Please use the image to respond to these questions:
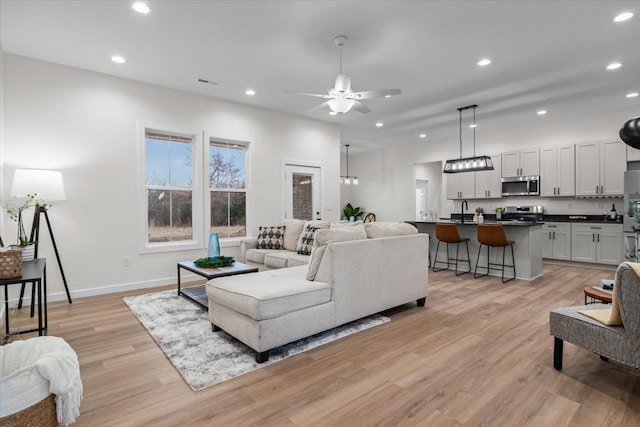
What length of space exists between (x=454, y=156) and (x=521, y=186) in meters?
1.83

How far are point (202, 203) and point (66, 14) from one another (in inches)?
112

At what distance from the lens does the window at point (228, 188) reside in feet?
18.2

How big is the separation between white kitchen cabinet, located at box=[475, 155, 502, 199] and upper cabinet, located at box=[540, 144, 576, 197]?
839 mm

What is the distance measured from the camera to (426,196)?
10.5 meters

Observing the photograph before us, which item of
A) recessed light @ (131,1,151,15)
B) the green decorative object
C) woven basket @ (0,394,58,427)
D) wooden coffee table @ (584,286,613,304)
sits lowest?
woven basket @ (0,394,58,427)

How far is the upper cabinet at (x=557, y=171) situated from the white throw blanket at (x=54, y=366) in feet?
26.0

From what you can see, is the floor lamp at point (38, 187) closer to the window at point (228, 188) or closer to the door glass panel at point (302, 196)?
the window at point (228, 188)

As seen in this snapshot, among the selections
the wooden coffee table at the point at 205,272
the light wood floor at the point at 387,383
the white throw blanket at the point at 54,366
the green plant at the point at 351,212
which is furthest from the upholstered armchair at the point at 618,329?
the green plant at the point at 351,212

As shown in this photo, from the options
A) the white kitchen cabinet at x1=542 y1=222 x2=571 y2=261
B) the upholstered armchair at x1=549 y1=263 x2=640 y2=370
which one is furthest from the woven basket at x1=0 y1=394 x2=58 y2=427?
the white kitchen cabinet at x1=542 y1=222 x2=571 y2=261

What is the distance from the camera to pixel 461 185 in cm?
819

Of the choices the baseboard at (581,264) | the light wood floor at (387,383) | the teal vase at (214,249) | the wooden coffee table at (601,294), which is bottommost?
the light wood floor at (387,383)

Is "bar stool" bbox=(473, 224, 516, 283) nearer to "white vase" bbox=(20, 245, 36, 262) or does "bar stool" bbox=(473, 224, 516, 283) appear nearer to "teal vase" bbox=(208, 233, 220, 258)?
"teal vase" bbox=(208, 233, 220, 258)

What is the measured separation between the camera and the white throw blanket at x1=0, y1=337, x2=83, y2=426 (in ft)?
4.22

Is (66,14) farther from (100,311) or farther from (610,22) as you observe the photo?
(610,22)
